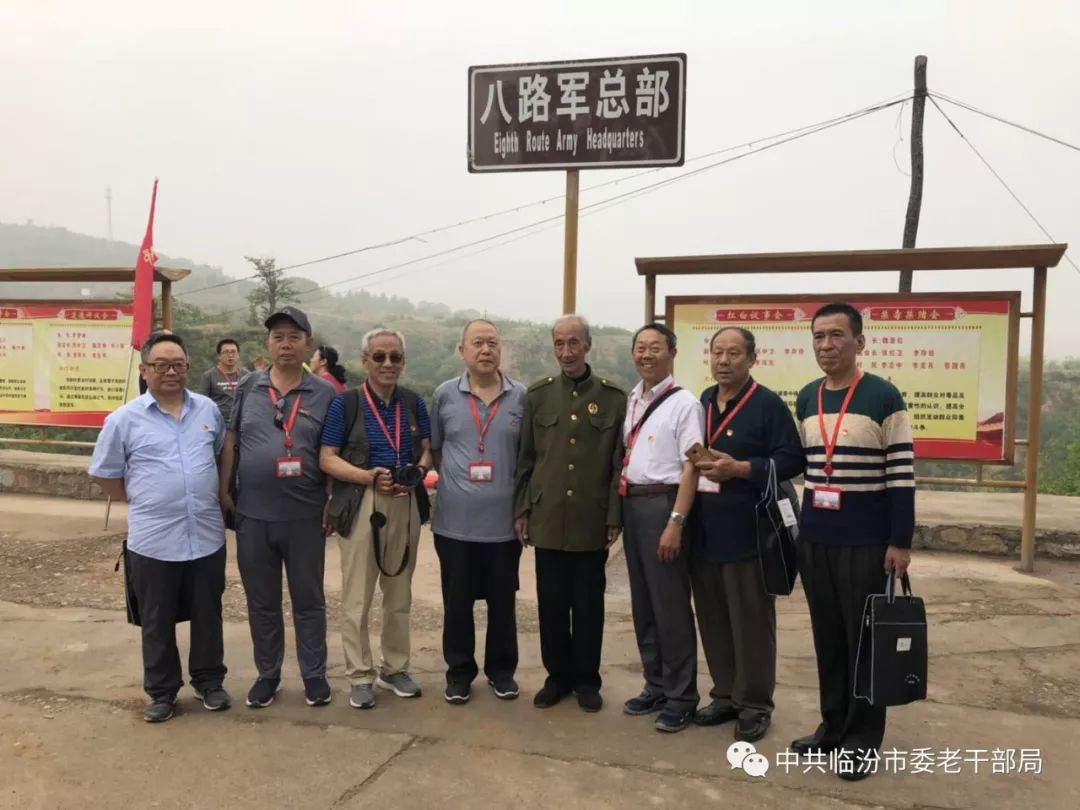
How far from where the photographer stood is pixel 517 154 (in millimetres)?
5930

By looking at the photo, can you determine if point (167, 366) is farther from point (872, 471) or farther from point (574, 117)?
point (574, 117)

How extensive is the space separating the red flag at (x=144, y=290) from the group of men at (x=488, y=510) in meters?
3.88

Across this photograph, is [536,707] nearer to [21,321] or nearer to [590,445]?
[590,445]

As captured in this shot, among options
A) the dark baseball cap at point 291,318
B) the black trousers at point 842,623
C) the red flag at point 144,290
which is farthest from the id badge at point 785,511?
the red flag at point 144,290

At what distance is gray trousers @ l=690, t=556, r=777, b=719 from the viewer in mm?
3066

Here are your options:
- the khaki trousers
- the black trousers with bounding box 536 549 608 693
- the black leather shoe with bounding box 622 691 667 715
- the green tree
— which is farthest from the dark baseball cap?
the green tree

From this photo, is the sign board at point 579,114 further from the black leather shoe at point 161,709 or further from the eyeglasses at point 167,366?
the black leather shoe at point 161,709

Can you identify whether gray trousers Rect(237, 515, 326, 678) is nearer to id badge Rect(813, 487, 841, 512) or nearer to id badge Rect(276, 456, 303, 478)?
id badge Rect(276, 456, 303, 478)

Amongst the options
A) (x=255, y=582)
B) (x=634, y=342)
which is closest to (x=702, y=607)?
(x=634, y=342)

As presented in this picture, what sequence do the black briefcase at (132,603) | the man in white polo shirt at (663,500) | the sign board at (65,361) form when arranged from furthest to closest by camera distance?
the sign board at (65,361)
the black briefcase at (132,603)
the man in white polo shirt at (663,500)

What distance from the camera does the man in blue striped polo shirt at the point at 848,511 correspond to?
2.74m

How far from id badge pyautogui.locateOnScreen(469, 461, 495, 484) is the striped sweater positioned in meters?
1.33

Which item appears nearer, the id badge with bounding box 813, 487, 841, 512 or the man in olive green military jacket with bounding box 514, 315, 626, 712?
the id badge with bounding box 813, 487, 841, 512

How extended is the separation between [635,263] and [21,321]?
622cm
